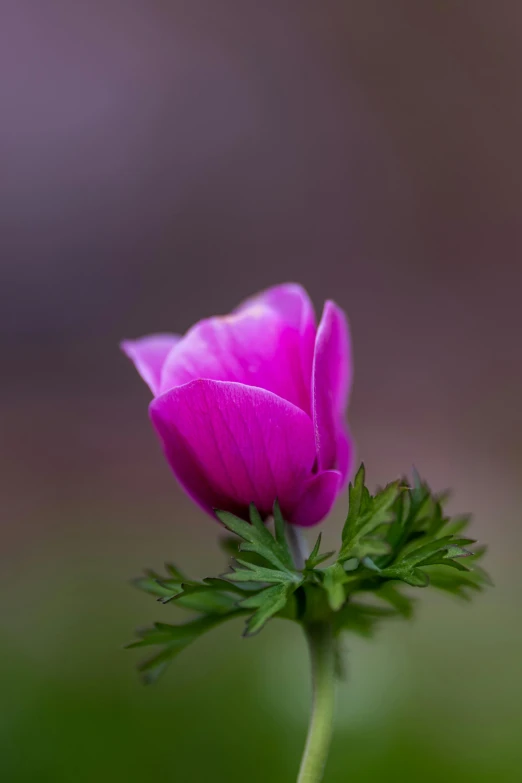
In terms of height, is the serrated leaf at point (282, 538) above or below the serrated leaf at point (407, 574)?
above

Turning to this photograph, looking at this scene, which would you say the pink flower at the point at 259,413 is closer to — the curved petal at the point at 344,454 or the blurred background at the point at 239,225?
the curved petal at the point at 344,454

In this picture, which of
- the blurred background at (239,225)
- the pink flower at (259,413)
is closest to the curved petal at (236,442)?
the pink flower at (259,413)

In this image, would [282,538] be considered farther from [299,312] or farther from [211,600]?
[299,312]

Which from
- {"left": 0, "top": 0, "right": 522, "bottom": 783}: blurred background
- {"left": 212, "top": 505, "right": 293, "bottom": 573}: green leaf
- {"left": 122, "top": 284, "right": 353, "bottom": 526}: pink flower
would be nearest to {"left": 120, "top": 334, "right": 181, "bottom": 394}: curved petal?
{"left": 122, "top": 284, "right": 353, "bottom": 526}: pink flower

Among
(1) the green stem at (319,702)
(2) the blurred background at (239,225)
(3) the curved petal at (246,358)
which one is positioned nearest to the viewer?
(1) the green stem at (319,702)

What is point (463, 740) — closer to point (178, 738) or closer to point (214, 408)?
point (178, 738)

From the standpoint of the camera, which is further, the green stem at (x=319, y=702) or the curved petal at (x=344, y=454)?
the curved petal at (x=344, y=454)

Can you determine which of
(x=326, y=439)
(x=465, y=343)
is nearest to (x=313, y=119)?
(x=465, y=343)
